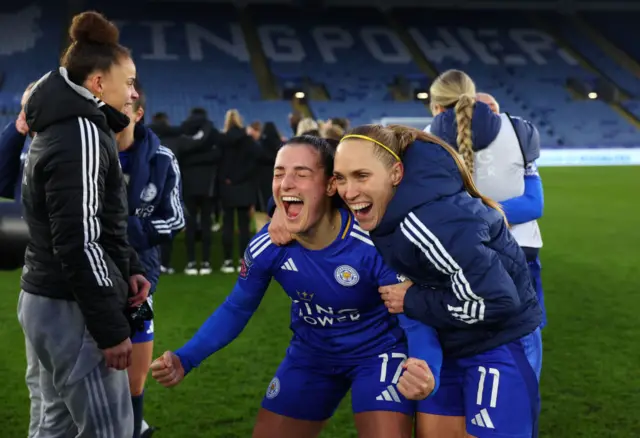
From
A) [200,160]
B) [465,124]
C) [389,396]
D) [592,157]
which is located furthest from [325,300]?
[592,157]

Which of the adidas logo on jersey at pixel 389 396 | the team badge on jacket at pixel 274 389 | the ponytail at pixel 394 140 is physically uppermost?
the ponytail at pixel 394 140

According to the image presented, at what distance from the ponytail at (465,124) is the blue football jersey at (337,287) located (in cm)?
108

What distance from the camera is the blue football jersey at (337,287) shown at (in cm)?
254

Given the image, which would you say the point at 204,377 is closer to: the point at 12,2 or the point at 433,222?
the point at 433,222

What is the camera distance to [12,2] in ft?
107

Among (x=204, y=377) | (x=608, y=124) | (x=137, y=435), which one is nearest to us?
(x=137, y=435)

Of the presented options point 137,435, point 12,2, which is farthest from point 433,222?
point 12,2

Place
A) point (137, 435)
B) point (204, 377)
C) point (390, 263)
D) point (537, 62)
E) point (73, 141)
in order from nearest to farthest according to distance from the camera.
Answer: point (73, 141) < point (390, 263) < point (137, 435) < point (204, 377) < point (537, 62)

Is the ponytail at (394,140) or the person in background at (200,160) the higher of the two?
the person in background at (200,160)

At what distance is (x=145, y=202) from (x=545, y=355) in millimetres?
3327

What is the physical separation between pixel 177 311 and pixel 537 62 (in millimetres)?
33568

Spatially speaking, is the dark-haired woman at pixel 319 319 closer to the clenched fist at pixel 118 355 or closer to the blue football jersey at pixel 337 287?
the blue football jersey at pixel 337 287

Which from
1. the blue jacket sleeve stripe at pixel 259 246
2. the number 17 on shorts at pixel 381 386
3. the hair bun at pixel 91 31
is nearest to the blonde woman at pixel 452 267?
the number 17 on shorts at pixel 381 386

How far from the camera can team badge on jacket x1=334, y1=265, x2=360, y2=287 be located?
2539 millimetres
